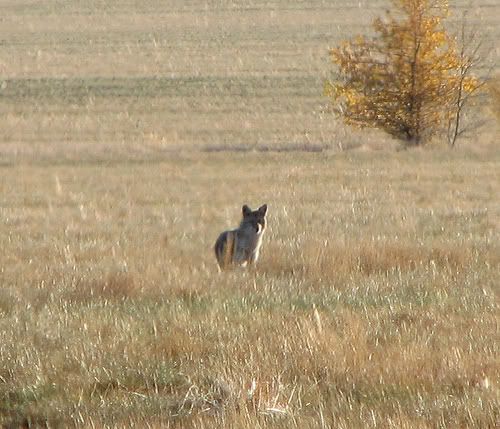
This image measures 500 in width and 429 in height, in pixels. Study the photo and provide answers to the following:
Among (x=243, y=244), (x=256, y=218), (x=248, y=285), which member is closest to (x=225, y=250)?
(x=243, y=244)

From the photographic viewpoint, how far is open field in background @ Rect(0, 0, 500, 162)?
33500mm

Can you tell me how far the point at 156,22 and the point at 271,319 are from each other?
7466 centimetres

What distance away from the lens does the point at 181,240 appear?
1278cm

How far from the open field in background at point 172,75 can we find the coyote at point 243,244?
17.5 m

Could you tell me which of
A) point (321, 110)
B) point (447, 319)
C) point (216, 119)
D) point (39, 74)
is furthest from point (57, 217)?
point (39, 74)

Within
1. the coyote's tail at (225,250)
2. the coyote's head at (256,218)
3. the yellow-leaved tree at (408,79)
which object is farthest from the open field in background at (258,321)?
the yellow-leaved tree at (408,79)

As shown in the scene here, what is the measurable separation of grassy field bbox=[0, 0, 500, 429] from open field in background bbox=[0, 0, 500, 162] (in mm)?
458

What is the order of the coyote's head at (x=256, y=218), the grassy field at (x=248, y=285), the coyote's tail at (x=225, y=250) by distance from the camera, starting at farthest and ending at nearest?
the coyote's head at (x=256, y=218)
the coyote's tail at (x=225, y=250)
the grassy field at (x=248, y=285)

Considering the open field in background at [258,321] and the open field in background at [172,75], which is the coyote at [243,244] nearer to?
the open field in background at [258,321]

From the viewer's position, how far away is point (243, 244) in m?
10.2

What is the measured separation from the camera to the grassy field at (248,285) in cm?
549

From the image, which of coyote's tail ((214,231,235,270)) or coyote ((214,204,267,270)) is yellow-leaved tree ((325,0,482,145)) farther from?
coyote's tail ((214,231,235,270))

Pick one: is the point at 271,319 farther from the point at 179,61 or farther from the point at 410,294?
the point at 179,61

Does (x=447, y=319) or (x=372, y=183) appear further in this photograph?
(x=372, y=183)
